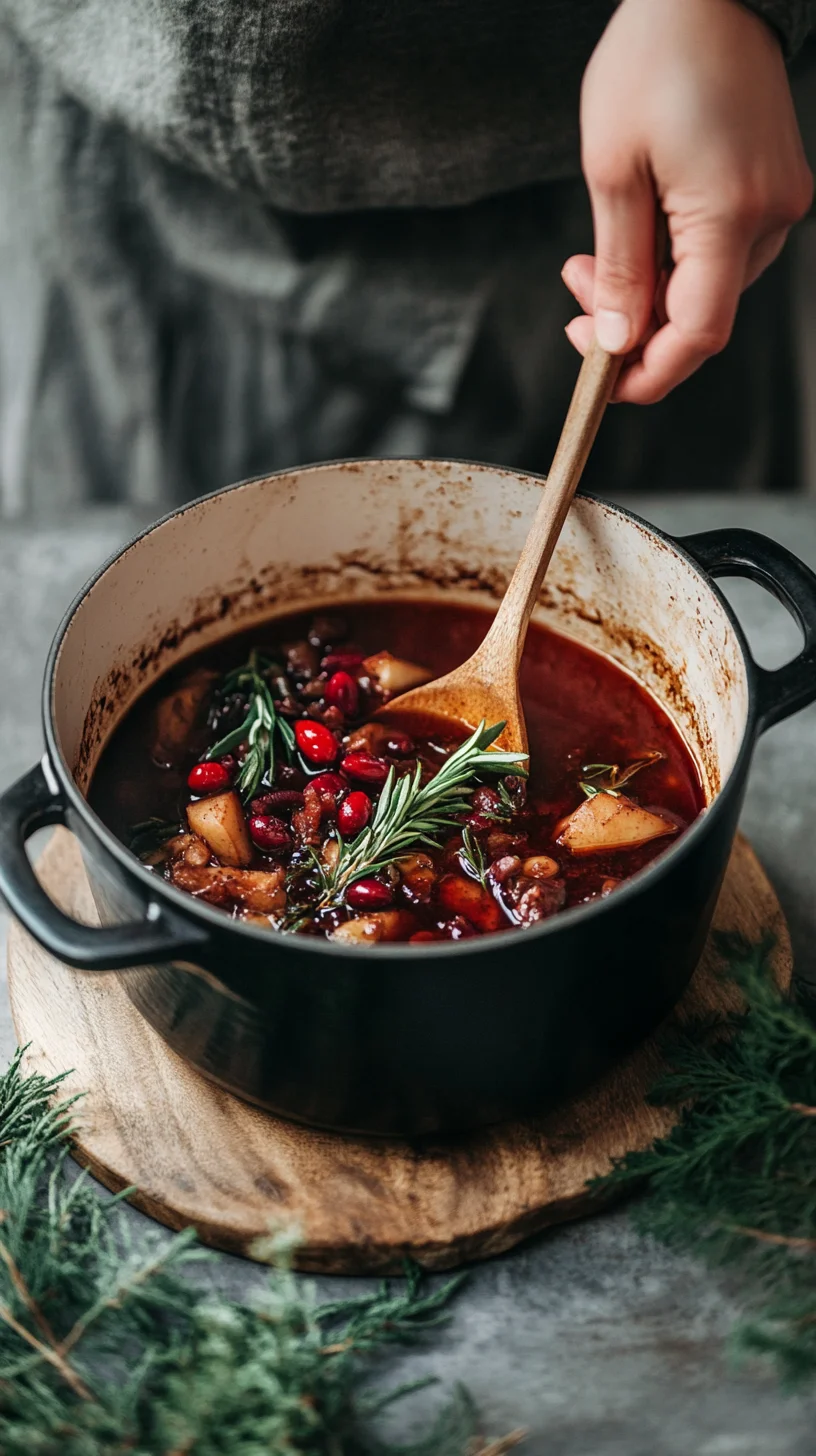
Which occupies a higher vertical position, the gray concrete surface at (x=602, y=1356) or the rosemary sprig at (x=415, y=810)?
the rosemary sprig at (x=415, y=810)

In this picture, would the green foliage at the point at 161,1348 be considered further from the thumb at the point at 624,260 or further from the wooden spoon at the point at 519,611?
the thumb at the point at 624,260

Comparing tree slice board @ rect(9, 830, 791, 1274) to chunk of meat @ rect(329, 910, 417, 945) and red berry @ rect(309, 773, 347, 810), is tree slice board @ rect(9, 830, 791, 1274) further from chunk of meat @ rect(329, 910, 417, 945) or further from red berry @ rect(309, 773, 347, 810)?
red berry @ rect(309, 773, 347, 810)

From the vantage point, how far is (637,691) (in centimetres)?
217

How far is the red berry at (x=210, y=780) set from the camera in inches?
76.0

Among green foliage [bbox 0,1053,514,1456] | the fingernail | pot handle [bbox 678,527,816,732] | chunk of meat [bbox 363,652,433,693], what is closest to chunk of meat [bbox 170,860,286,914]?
green foliage [bbox 0,1053,514,1456]

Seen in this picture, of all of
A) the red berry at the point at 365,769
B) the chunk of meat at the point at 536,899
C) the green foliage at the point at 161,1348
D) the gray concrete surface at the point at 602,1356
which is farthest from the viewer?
the red berry at the point at 365,769

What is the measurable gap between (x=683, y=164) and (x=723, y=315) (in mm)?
206

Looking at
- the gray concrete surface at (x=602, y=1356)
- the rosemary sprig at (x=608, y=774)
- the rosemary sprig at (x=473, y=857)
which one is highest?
the rosemary sprig at (x=473, y=857)

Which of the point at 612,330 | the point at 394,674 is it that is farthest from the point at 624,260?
the point at 394,674

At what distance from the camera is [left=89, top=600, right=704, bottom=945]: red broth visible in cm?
174

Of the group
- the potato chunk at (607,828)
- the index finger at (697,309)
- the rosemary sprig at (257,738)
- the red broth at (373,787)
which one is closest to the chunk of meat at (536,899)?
the red broth at (373,787)

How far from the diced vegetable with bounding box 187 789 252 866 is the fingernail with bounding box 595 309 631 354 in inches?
33.8

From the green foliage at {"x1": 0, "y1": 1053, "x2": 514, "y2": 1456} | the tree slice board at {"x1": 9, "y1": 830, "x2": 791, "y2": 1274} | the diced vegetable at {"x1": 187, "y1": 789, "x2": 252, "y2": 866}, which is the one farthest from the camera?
the diced vegetable at {"x1": 187, "y1": 789, "x2": 252, "y2": 866}

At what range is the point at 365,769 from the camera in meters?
1.91
